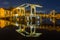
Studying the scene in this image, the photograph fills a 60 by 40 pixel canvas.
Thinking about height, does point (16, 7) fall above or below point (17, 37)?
above

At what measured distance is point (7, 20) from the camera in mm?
1653

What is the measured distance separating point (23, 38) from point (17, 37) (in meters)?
0.07

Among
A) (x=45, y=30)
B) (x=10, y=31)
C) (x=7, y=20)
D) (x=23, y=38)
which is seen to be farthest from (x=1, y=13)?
(x=45, y=30)

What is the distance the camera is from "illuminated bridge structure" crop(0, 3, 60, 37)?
163 centimetres

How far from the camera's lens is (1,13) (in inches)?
65.6

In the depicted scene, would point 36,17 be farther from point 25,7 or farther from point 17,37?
point 17,37

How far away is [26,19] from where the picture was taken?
5.43 feet

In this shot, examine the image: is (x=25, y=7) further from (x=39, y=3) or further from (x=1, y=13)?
(x=1, y=13)

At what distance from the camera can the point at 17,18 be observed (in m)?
1.65

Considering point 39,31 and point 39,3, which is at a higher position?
point 39,3

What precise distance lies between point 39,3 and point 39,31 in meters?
0.31

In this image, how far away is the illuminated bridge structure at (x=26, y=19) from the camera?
5.36ft

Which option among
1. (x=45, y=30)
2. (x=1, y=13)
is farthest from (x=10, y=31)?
(x=45, y=30)

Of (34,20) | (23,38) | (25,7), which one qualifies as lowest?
(23,38)
